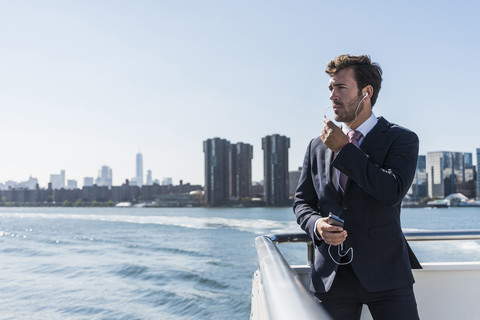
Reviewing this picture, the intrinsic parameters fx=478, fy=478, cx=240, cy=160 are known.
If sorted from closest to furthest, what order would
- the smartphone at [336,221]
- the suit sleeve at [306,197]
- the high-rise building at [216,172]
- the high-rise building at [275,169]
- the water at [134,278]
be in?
1. the smartphone at [336,221]
2. the suit sleeve at [306,197]
3. the water at [134,278]
4. the high-rise building at [275,169]
5. the high-rise building at [216,172]

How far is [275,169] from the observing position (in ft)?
352

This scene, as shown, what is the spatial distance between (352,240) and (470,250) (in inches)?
816

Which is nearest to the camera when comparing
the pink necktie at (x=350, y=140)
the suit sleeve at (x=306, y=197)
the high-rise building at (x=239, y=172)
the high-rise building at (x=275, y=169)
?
the pink necktie at (x=350, y=140)

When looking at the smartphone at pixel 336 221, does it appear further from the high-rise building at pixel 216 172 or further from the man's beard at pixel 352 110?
the high-rise building at pixel 216 172

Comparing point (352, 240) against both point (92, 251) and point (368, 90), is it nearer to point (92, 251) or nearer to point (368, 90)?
point (368, 90)

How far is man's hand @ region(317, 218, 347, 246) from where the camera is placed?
1.38 m

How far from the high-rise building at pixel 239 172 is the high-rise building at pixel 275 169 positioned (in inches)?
342

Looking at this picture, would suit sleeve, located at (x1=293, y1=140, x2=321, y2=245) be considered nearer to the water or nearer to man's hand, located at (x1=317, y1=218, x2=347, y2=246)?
man's hand, located at (x1=317, y1=218, x2=347, y2=246)

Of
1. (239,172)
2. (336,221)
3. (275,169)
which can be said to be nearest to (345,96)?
(336,221)

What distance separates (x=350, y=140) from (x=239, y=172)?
378 ft

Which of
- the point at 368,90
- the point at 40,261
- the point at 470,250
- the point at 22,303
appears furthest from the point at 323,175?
the point at 470,250

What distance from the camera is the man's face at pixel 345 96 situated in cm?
156

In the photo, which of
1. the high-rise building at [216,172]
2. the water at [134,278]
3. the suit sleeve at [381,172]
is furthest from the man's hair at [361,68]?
the high-rise building at [216,172]

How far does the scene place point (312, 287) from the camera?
1.61 meters
